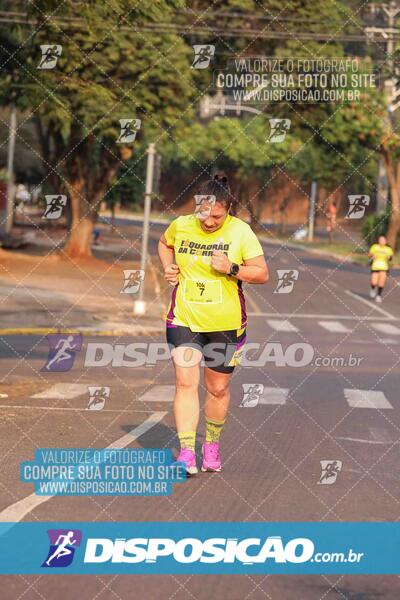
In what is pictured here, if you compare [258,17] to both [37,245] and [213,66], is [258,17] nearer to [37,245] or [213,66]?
[213,66]

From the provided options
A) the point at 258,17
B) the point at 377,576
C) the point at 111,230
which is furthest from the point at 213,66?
the point at 377,576

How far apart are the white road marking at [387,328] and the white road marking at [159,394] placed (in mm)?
12808

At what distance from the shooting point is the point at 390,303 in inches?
1586

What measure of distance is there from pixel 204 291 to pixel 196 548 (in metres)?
2.92

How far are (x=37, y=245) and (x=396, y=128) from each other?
15.3 m

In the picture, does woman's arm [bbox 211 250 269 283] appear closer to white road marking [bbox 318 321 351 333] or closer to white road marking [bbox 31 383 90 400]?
white road marking [bbox 31 383 90 400]

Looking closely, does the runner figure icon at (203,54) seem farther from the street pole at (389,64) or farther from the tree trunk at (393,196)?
the tree trunk at (393,196)

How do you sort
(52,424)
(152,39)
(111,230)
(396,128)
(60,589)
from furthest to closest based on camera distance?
(111,230) → (396,128) → (152,39) → (52,424) → (60,589)

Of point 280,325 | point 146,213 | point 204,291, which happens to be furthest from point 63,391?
point 280,325

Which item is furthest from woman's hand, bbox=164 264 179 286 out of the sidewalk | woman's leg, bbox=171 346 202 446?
the sidewalk

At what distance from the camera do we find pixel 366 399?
16.9 meters

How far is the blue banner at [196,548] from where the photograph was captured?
764cm

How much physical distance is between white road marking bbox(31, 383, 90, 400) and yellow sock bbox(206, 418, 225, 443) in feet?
16.9

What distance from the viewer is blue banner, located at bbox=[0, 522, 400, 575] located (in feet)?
25.1
